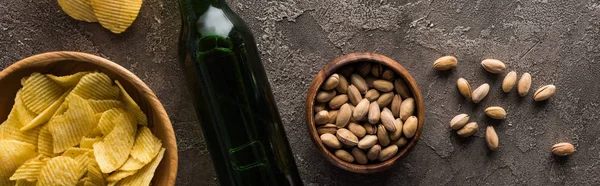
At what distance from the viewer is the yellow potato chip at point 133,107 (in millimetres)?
1227

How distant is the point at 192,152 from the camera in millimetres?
1392

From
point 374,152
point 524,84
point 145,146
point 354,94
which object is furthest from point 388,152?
point 145,146

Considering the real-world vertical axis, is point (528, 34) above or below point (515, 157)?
above

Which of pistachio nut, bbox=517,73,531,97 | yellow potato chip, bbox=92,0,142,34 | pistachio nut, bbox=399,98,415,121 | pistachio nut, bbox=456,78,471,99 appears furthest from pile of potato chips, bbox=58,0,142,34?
pistachio nut, bbox=517,73,531,97

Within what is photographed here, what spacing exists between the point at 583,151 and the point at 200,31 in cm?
88

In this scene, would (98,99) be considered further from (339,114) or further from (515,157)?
(515,157)

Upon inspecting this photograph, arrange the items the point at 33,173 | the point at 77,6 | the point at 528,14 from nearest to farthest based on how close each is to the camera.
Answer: the point at 33,173 < the point at 77,6 < the point at 528,14

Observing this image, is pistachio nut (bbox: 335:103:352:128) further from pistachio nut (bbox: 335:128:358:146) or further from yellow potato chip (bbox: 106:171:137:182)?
yellow potato chip (bbox: 106:171:137:182)

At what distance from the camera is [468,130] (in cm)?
141

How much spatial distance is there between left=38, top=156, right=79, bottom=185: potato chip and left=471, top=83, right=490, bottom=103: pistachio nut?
2.67ft

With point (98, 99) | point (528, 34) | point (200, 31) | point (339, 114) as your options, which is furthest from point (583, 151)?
point (98, 99)

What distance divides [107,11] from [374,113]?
1.83 ft

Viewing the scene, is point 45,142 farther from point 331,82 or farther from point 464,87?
point 464,87

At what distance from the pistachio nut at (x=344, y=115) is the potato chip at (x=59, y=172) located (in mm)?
503
